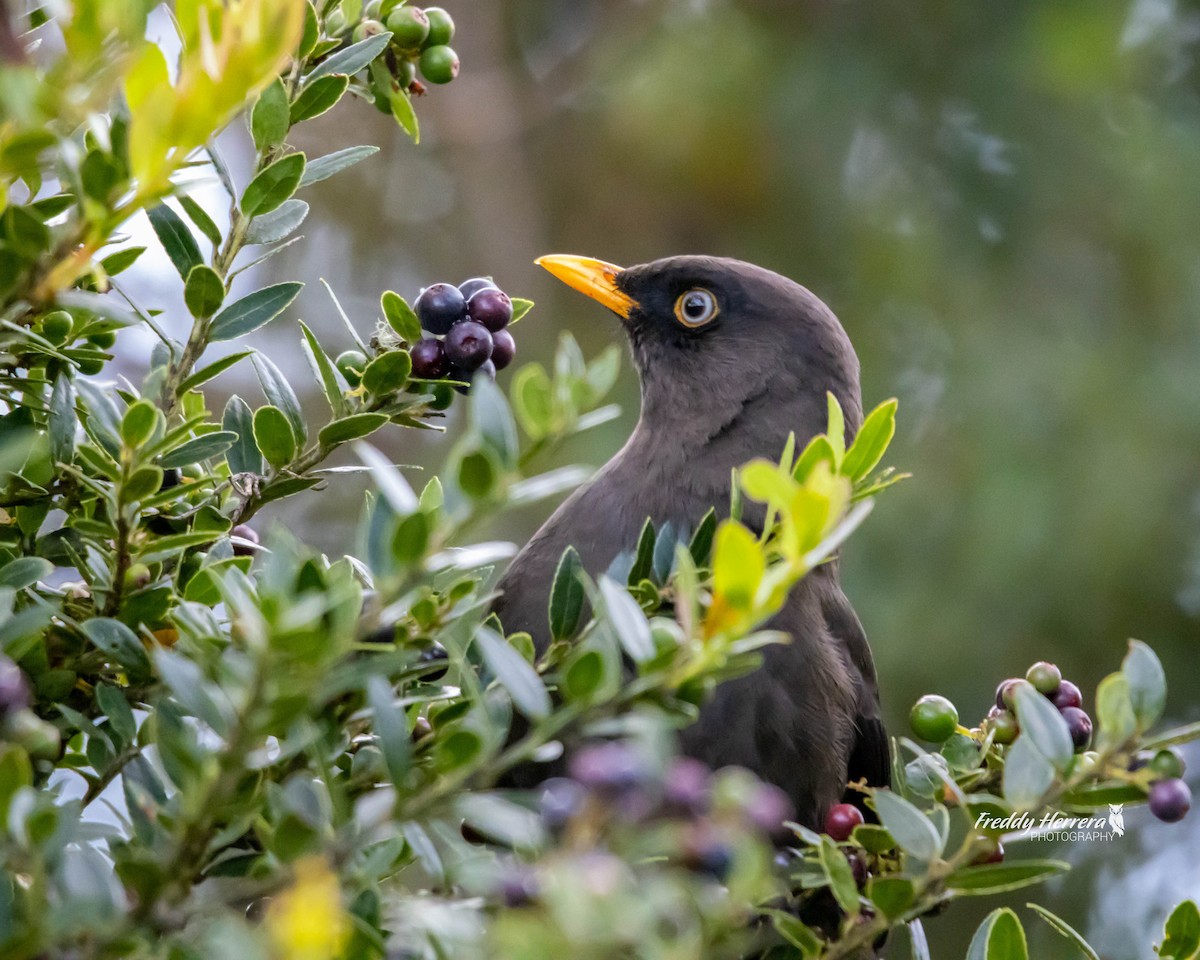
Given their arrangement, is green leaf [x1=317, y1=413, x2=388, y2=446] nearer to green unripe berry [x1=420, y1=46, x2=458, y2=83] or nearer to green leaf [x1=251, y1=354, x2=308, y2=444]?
green leaf [x1=251, y1=354, x2=308, y2=444]

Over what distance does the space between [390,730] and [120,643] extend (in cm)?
46

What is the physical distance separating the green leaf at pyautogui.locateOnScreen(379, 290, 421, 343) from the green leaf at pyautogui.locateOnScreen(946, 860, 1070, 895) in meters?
1.03

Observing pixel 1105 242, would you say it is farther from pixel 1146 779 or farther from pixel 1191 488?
pixel 1146 779

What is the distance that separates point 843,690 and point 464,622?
3.66ft

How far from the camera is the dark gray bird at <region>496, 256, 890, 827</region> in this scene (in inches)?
125

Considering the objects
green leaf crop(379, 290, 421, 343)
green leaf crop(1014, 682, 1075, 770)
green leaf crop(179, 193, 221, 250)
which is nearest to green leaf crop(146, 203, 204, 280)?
green leaf crop(179, 193, 221, 250)

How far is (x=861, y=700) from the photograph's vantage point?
3.57m

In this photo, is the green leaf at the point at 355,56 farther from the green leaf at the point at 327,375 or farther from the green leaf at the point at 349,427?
the green leaf at the point at 349,427

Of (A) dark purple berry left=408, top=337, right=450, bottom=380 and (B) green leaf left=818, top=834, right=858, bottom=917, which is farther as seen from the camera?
(A) dark purple berry left=408, top=337, right=450, bottom=380

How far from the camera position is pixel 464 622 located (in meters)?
2.72

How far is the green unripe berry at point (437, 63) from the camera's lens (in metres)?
2.19

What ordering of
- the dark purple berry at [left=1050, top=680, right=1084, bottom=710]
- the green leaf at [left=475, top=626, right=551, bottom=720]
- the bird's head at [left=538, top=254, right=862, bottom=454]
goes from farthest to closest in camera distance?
the bird's head at [left=538, top=254, right=862, bottom=454] → the dark purple berry at [left=1050, top=680, right=1084, bottom=710] → the green leaf at [left=475, top=626, right=551, bottom=720]

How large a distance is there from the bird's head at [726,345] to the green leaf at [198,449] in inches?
82.2

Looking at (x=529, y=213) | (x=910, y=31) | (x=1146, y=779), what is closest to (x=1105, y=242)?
(x=910, y=31)
